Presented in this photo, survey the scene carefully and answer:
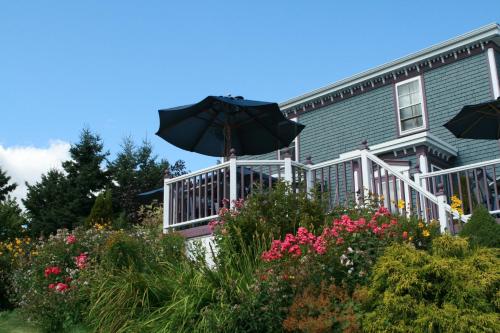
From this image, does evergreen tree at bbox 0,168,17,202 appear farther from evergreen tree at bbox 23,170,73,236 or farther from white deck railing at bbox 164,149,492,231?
white deck railing at bbox 164,149,492,231

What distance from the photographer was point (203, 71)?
1218 cm

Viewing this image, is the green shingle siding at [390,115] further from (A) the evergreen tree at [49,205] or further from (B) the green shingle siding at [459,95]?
(A) the evergreen tree at [49,205]

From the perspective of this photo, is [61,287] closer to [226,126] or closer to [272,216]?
[272,216]

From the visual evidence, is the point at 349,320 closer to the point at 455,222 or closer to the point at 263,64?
the point at 455,222

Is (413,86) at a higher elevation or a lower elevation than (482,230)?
higher

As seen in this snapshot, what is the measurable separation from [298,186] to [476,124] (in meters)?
4.77

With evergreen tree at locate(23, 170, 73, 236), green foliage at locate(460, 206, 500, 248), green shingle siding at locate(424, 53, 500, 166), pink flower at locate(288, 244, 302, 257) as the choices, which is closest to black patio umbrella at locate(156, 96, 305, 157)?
green foliage at locate(460, 206, 500, 248)

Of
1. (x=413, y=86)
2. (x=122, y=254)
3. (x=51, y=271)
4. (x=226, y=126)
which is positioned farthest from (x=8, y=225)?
(x=413, y=86)

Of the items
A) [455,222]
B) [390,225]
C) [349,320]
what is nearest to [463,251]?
[390,225]

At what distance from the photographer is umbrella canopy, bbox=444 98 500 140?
32.2ft

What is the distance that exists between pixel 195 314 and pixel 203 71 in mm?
7955

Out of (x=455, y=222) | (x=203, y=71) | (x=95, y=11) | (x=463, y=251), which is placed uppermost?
(x=95, y=11)

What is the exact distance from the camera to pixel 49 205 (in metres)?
20.8

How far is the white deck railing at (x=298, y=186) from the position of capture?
7.45m
